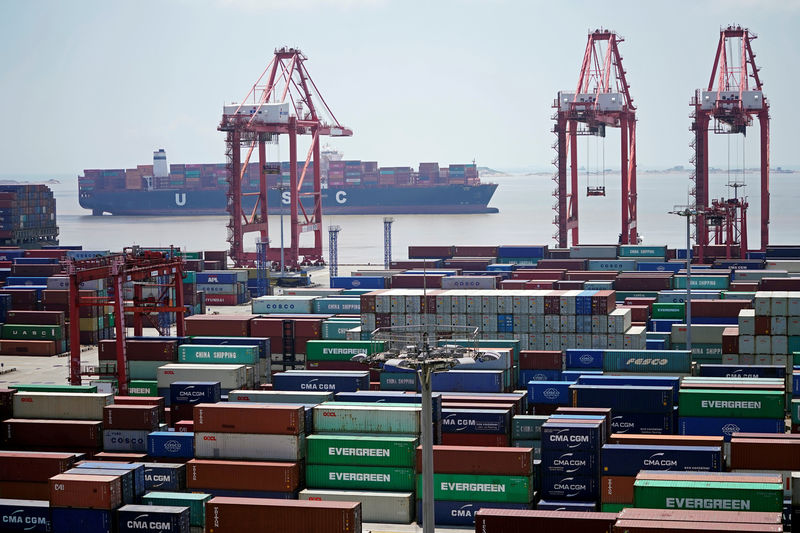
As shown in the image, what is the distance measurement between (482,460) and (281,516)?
17.1 feet

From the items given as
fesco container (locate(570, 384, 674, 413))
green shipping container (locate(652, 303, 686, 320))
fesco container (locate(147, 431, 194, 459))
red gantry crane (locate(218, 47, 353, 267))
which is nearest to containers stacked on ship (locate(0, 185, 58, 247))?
red gantry crane (locate(218, 47, 353, 267))

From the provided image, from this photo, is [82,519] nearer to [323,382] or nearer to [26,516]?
[26,516]

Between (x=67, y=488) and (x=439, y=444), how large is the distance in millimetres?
9301

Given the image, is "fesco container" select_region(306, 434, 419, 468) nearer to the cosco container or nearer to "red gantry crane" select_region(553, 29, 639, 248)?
the cosco container

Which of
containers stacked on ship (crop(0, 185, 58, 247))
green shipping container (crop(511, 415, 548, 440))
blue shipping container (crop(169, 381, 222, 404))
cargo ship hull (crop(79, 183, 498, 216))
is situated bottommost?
→ green shipping container (crop(511, 415, 548, 440))

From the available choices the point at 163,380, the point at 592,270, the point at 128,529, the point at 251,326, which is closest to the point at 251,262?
the point at 592,270

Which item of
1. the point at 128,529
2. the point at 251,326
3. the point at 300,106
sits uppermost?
the point at 300,106

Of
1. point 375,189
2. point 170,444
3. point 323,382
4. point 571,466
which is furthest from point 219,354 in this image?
point 375,189

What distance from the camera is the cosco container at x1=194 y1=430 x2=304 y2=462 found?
29641mm

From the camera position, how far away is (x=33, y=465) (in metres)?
30.7

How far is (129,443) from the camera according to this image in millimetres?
33531

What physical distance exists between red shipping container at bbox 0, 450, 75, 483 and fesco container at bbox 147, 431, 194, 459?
209 cm

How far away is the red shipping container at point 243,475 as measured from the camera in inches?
1142

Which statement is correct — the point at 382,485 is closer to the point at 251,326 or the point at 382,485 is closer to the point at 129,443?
the point at 129,443
